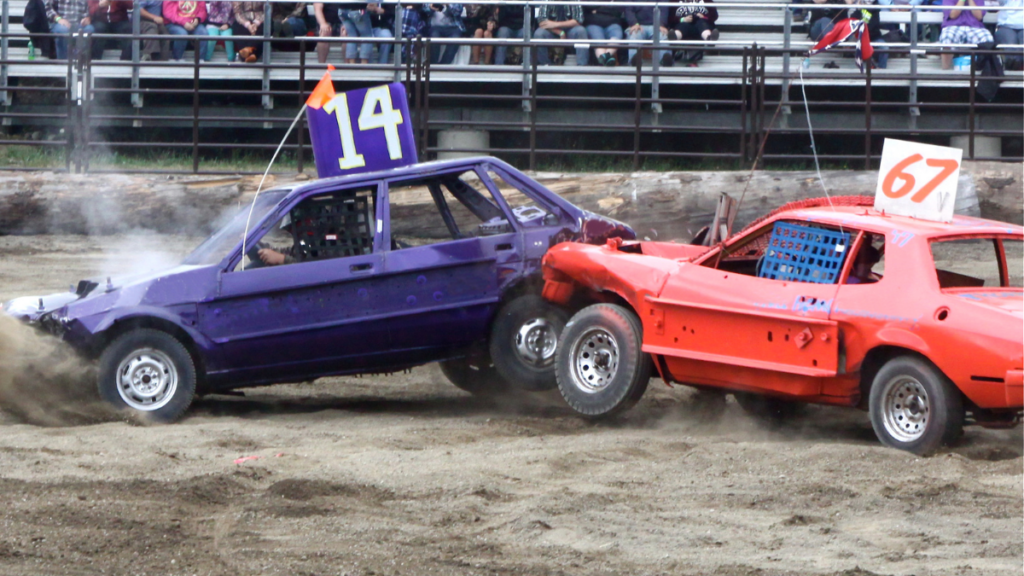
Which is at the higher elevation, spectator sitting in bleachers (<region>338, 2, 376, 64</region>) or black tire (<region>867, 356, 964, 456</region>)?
spectator sitting in bleachers (<region>338, 2, 376, 64</region>)

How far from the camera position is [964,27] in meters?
16.8

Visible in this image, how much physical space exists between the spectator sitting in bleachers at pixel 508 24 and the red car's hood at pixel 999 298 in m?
10.8

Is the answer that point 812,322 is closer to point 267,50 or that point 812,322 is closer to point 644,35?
point 644,35

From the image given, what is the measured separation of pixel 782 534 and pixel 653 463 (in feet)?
4.58

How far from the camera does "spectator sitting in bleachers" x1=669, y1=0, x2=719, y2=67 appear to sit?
55.7ft

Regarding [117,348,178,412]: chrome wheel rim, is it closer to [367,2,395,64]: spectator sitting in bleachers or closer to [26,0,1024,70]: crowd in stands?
[26,0,1024,70]: crowd in stands

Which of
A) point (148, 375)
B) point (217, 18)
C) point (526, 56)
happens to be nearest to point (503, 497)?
point (148, 375)

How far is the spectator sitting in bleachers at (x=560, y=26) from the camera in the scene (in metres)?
17.0

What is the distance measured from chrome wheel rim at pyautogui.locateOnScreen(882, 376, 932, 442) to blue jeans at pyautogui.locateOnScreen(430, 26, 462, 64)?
11.0 meters

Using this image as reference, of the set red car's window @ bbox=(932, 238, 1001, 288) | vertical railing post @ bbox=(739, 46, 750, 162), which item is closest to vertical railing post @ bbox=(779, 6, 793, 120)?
vertical railing post @ bbox=(739, 46, 750, 162)

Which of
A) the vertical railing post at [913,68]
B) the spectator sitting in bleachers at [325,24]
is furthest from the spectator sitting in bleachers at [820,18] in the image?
the spectator sitting in bleachers at [325,24]

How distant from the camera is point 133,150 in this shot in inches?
728

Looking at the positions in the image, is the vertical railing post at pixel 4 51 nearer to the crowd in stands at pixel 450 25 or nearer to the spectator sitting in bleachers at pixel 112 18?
the crowd in stands at pixel 450 25

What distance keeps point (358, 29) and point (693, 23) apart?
4531 millimetres
